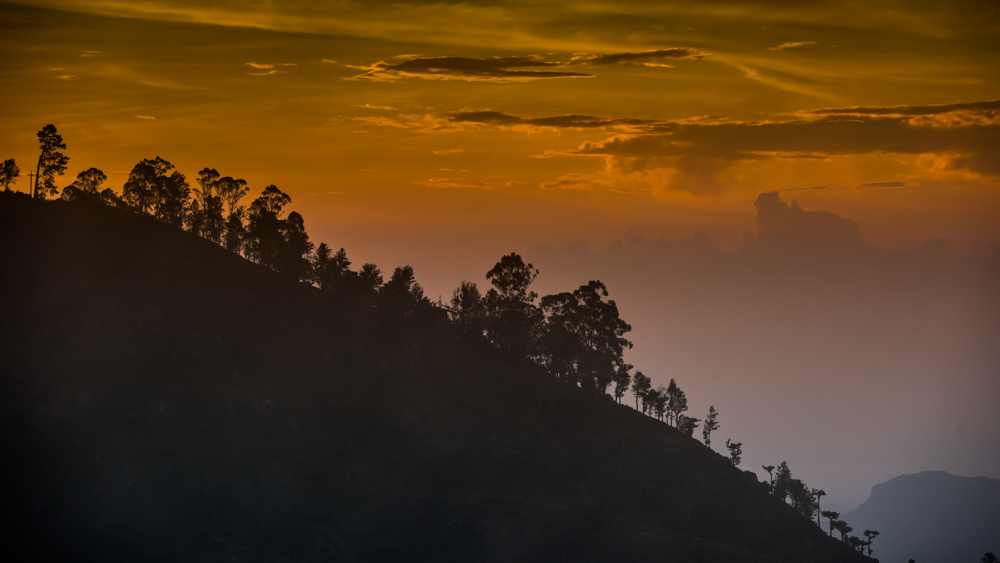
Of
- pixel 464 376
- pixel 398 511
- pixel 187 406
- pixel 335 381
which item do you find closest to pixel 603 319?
pixel 464 376

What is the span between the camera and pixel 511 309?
146 meters

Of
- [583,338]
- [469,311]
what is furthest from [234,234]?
[583,338]

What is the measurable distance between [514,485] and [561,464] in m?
11.8

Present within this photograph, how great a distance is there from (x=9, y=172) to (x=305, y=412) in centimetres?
7490

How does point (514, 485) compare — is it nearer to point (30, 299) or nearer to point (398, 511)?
point (398, 511)

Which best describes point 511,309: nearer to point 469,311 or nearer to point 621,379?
point 469,311

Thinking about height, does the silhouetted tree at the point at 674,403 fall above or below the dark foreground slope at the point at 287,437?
above

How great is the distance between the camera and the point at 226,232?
15225 centimetres

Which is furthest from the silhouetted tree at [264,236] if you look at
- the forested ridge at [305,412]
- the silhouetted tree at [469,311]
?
the silhouetted tree at [469,311]

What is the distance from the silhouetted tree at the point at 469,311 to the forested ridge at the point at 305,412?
448mm

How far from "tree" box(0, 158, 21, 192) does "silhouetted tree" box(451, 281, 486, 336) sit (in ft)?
260

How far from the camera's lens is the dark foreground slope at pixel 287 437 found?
280 feet

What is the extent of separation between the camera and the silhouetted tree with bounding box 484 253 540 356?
143 meters

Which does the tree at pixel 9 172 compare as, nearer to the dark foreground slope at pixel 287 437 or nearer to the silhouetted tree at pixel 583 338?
the dark foreground slope at pixel 287 437
